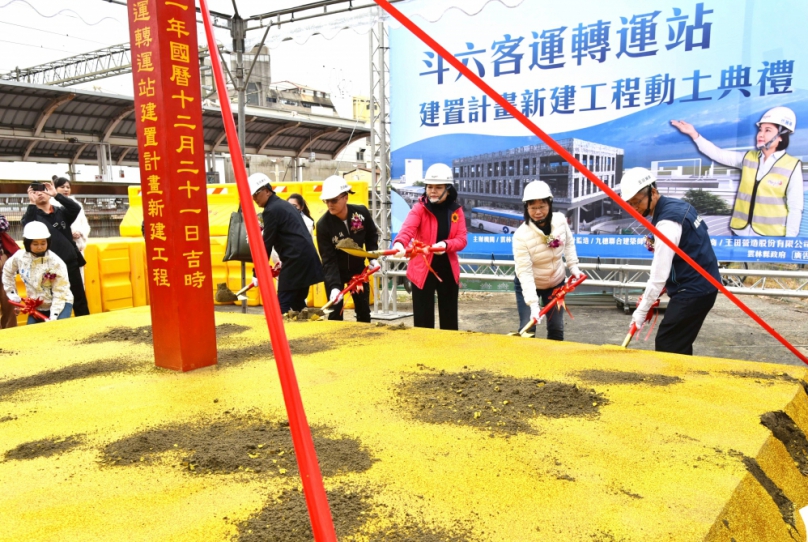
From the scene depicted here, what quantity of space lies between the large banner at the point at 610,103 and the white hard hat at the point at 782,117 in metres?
0.04

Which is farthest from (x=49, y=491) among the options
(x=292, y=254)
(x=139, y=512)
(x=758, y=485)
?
(x=292, y=254)

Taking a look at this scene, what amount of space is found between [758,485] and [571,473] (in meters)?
0.45

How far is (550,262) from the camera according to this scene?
12.2 feet

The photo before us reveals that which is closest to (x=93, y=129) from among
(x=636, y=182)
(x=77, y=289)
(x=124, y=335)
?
(x=77, y=289)

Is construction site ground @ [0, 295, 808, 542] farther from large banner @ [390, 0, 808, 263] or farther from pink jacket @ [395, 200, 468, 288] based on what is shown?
large banner @ [390, 0, 808, 263]

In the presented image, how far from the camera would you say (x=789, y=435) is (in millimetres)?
1715

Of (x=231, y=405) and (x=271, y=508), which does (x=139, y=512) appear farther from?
(x=231, y=405)

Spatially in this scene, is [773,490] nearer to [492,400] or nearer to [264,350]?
[492,400]

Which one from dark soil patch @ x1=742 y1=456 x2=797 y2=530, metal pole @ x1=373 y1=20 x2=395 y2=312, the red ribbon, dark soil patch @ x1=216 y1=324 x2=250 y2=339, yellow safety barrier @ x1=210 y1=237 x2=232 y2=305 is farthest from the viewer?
yellow safety barrier @ x1=210 y1=237 x2=232 y2=305

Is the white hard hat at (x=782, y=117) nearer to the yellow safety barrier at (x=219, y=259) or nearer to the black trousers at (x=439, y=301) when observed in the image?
the black trousers at (x=439, y=301)

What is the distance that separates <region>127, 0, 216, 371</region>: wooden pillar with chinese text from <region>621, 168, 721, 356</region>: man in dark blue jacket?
2121mm

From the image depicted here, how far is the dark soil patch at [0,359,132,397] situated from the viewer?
2.22 m

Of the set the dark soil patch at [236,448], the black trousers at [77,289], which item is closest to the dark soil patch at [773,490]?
the dark soil patch at [236,448]

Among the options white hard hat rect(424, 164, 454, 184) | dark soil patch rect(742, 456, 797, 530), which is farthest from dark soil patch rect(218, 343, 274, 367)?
dark soil patch rect(742, 456, 797, 530)
